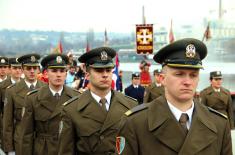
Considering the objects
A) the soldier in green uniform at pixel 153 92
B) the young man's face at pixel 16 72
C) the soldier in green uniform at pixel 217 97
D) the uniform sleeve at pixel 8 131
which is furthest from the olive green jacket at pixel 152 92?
the uniform sleeve at pixel 8 131

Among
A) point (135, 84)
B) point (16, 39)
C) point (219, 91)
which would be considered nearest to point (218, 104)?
point (219, 91)

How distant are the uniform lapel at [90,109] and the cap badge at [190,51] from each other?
153cm

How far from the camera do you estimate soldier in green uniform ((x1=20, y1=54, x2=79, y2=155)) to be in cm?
534

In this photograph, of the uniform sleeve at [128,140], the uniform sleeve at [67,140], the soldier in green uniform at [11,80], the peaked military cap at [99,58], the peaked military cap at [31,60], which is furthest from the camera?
the soldier in green uniform at [11,80]

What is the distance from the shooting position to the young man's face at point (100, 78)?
170 inches

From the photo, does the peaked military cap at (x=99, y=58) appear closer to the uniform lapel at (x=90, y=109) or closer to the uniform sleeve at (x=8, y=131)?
the uniform lapel at (x=90, y=109)

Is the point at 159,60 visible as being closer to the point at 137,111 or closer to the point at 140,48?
the point at 137,111

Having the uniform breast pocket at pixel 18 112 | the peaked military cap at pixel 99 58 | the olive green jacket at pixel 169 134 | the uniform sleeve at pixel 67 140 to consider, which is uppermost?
the peaked military cap at pixel 99 58

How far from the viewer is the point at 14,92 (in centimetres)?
705

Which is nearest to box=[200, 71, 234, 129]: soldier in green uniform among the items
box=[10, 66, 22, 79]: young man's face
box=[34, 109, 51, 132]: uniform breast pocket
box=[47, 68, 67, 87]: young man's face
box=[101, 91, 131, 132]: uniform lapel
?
box=[10, 66, 22, 79]: young man's face

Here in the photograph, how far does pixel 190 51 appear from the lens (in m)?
2.91

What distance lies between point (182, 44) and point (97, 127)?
1.54 metres

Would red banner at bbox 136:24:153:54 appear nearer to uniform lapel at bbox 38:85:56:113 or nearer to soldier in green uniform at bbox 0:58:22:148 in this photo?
soldier in green uniform at bbox 0:58:22:148

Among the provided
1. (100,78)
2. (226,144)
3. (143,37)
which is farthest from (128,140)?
(143,37)
